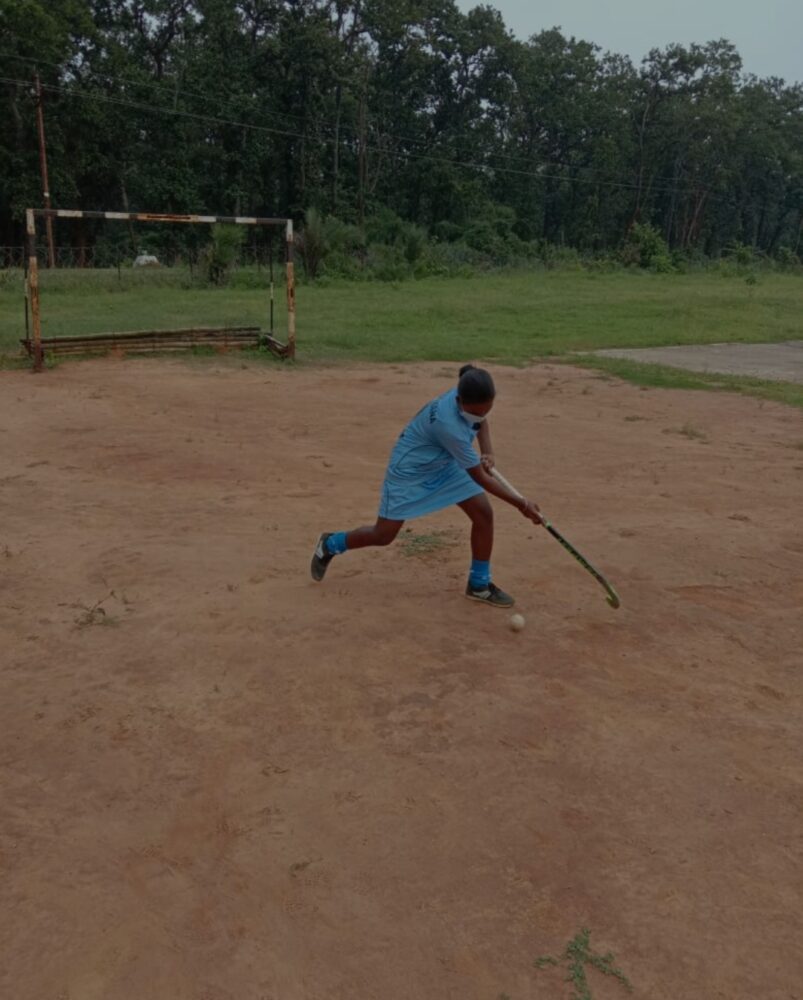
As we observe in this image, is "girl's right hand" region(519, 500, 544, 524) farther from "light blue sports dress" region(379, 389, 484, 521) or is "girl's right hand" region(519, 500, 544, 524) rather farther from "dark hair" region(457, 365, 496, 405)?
"dark hair" region(457, 365, 496, 405)

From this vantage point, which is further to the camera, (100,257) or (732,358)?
(100,257)

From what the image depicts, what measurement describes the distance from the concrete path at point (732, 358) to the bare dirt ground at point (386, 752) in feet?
25.4

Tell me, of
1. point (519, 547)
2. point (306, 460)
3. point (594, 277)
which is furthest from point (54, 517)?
point (594, 277)

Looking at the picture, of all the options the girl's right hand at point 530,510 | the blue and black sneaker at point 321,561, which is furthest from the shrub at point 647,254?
the girl's right hand at point 530,510

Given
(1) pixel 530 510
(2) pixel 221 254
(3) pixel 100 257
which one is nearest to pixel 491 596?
(1) pixel 530 510

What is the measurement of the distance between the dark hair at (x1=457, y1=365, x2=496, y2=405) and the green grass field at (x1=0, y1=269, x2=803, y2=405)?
8.36 metres

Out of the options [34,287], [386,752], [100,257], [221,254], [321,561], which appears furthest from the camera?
[100,257]

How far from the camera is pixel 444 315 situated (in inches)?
765

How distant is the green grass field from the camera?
48.6ft

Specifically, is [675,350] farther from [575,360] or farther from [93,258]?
[93,258]

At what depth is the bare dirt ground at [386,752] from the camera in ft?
7.95

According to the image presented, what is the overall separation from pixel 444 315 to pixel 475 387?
1576cm

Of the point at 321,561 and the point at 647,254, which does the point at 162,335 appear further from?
the point at 647,254

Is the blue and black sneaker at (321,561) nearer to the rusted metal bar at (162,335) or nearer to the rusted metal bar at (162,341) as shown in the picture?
the rusted metal bar at (162,341)
